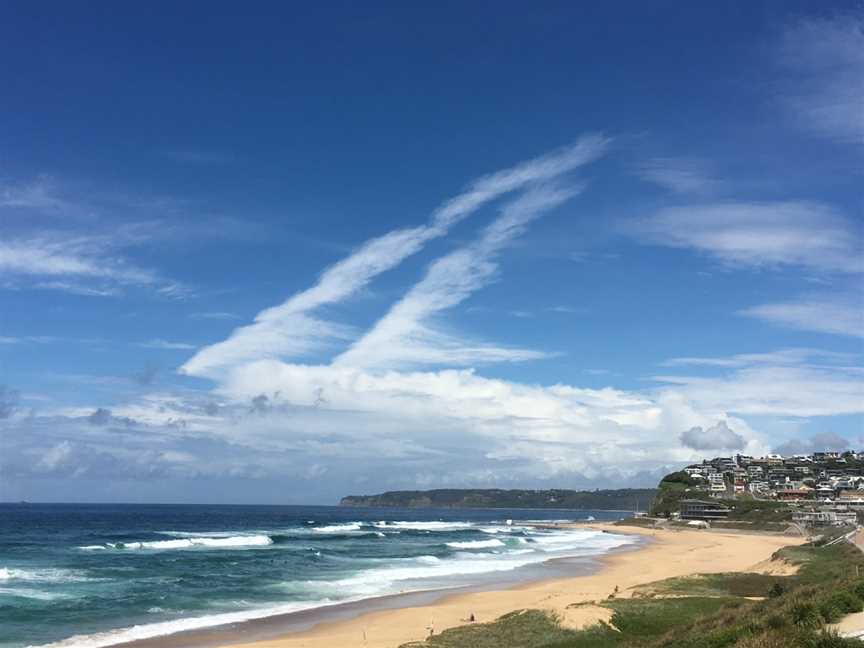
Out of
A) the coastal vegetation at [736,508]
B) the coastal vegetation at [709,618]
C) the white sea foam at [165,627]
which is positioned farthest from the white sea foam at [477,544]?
the white sea foam at [165,627]

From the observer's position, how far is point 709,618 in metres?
20.1

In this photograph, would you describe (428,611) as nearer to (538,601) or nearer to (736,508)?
(538,601)

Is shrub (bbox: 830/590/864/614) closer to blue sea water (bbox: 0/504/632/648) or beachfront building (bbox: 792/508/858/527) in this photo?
blue sea water (bbox: 0/504/632/648)

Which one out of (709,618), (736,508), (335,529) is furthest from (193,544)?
(736,508)

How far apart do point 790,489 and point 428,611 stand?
396ft

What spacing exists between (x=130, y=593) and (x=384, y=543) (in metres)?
43.2

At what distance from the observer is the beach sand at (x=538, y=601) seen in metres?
24.4

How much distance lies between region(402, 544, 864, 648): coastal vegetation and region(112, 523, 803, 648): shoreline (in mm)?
1067

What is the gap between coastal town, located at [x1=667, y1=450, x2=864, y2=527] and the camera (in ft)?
315

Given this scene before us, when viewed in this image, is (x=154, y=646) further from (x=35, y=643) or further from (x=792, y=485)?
(x=792, y=485)

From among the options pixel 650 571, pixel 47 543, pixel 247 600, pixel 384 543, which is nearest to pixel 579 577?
pixel 650 571

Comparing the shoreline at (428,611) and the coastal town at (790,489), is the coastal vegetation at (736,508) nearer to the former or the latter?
the coastal town at (790,489)

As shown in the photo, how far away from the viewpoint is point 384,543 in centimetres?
7675

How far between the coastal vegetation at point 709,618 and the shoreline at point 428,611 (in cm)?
107
